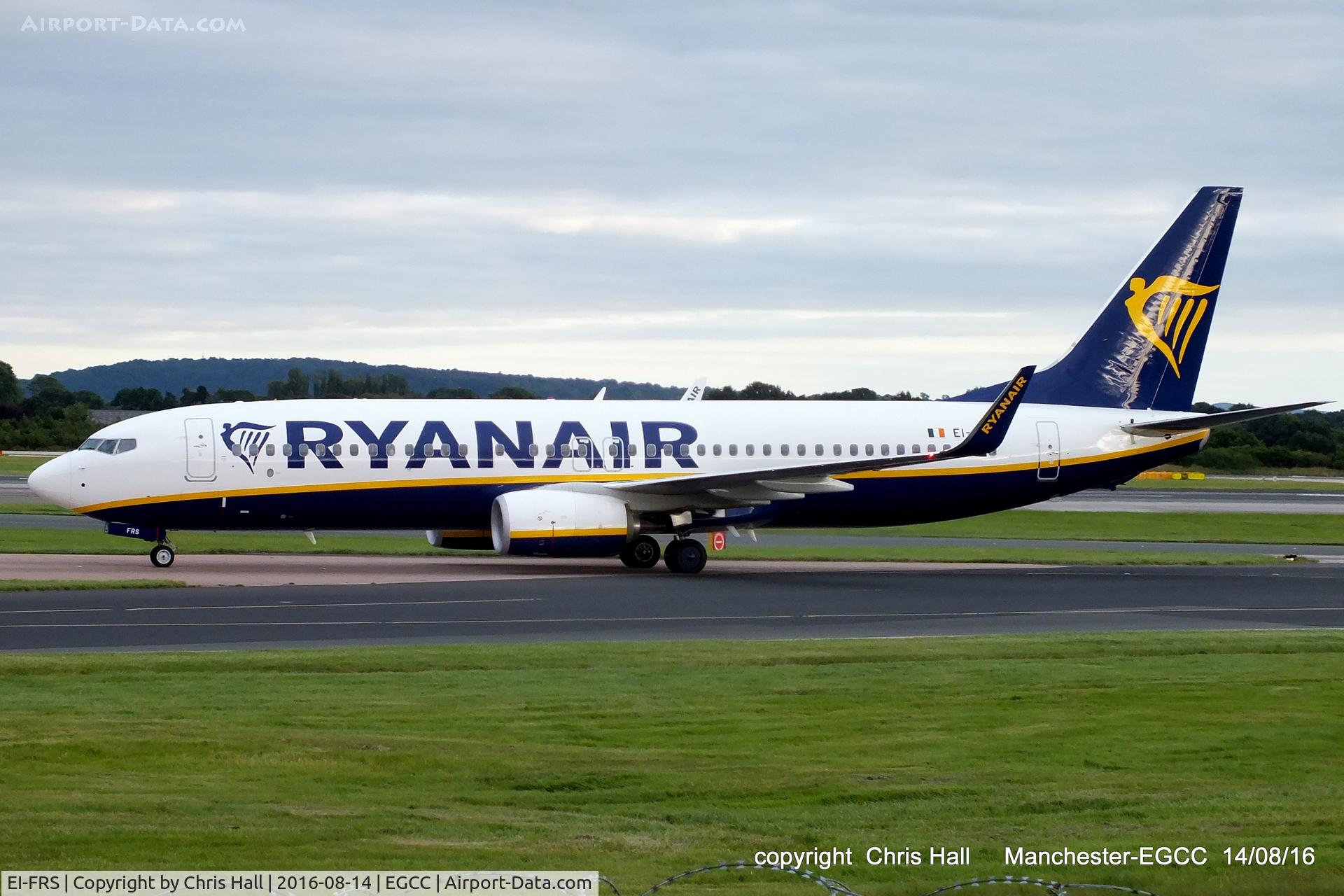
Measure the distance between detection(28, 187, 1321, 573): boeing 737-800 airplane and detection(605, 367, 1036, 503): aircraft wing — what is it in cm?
6

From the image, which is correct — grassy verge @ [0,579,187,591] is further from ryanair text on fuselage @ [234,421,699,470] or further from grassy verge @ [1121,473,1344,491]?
grassy verge @ [1121,473,1344,491]

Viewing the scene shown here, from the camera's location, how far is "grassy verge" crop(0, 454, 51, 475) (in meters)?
78.6

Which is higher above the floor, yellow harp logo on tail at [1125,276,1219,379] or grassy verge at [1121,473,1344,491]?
yellow harp logo on tail at [1125,276,1219,379]

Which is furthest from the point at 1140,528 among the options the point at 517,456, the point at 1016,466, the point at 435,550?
the point at 517,456

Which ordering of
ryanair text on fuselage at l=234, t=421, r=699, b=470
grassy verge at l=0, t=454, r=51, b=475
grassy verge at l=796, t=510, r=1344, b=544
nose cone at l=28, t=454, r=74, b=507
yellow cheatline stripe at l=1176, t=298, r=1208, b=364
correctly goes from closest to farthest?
1. nose cone at l=28, t=454, r=74, b=507
2. ryanair text on fuselage at l=234, t=421, r=699, b=470
3. yellow cheatline stripe at l=1176, t=298, r=1208, b=364
4. grassy verge at l=796, t=510, r=1344, b=544
5. grassy verge at l=0, t=454, r=51, b=475

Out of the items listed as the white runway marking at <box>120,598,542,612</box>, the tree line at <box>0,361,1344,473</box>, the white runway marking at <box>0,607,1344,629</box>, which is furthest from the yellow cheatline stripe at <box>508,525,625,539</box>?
the tree line at <box>0,361,1344,473</box>

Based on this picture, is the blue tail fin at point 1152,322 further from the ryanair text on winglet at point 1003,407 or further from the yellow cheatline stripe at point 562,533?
the yellow cheatline stripe at point 562,533

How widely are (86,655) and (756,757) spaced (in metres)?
9.99

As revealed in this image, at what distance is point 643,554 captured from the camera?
119 feet

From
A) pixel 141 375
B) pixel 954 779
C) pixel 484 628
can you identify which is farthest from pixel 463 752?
pixel 141 375

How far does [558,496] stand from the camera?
33.9 m

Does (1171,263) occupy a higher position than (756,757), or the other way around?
(1171,263)

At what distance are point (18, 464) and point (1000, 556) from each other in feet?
210

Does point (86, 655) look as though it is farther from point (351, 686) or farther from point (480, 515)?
point (480, 515)
